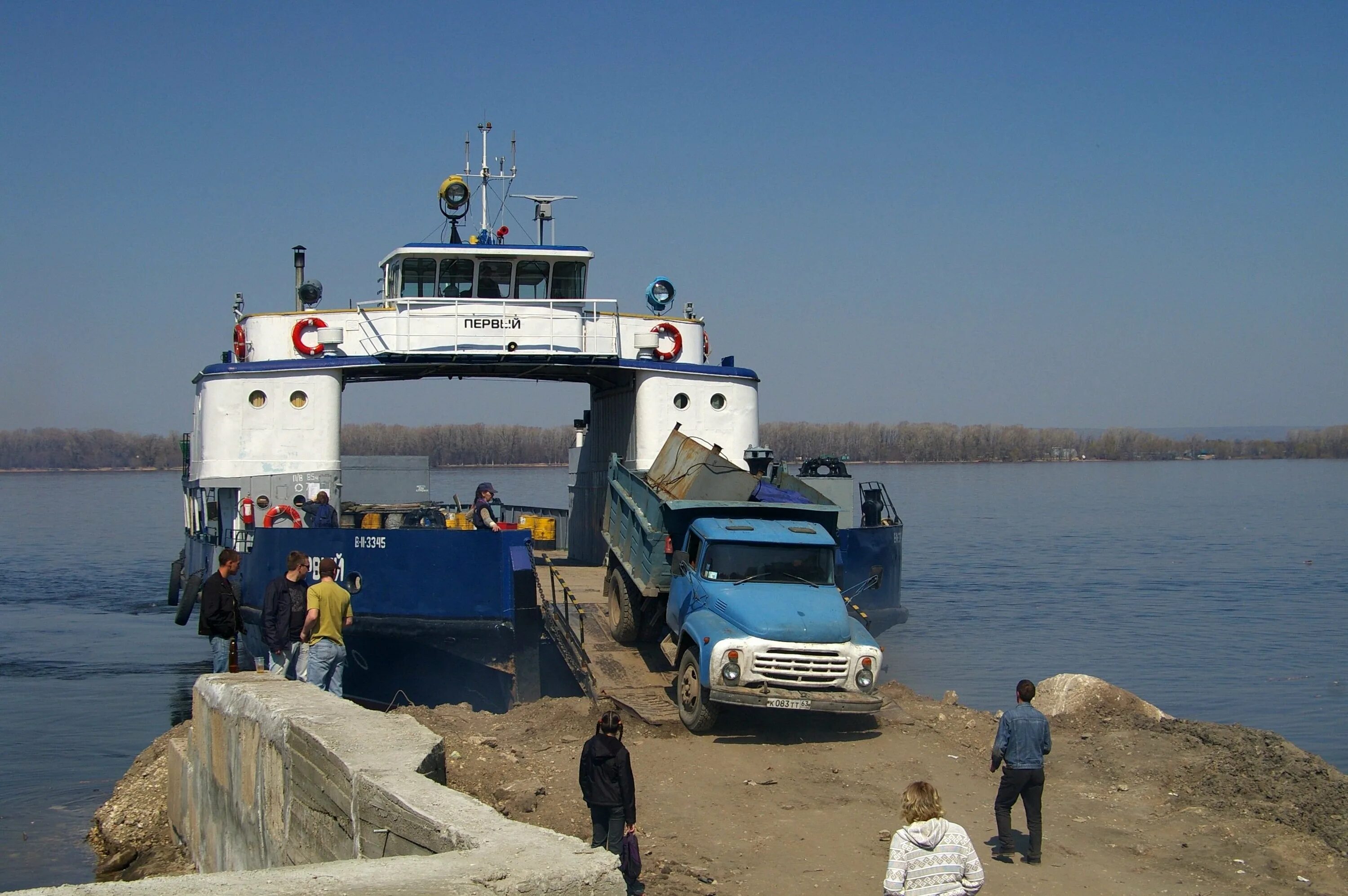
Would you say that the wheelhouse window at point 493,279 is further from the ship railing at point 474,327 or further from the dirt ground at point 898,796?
the dirt ground at point 898,796

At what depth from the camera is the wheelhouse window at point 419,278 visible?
20031 millimetres

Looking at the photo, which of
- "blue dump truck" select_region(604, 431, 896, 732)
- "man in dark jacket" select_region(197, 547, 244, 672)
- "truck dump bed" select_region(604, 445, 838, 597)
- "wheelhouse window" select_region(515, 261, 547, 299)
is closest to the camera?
"blue dump truck" select_region(604, 431, 896, 732)

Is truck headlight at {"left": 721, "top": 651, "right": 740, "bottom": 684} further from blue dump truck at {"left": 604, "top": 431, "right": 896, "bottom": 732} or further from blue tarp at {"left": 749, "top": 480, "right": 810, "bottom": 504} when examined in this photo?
blue tarp at {"left": 749, "top": 480, "right": 810, "bottom": 504}

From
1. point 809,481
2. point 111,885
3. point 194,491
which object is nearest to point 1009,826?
point 111,885

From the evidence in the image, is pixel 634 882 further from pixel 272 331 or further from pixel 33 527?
pixel 33 527

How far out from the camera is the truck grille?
11.0 m

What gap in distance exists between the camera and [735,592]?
38.5 feet

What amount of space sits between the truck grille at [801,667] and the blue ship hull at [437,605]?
16.0 ft

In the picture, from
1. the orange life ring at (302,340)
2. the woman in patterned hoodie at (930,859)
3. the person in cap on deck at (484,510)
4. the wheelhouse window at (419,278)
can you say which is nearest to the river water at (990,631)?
the person in cap on deck at (484,510)

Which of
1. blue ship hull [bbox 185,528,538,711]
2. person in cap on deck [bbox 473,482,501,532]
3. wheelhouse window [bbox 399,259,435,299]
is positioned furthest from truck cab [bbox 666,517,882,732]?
wheelhouse window [bbox 399,259,435,299]

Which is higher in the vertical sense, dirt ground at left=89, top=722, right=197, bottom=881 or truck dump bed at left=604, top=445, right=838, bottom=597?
truck dump bed at left=604, top=445, right=838, bottom=597

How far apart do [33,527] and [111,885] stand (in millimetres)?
76211

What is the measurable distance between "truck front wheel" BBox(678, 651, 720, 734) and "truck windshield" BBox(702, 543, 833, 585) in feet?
3.08

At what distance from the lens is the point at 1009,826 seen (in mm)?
8867
